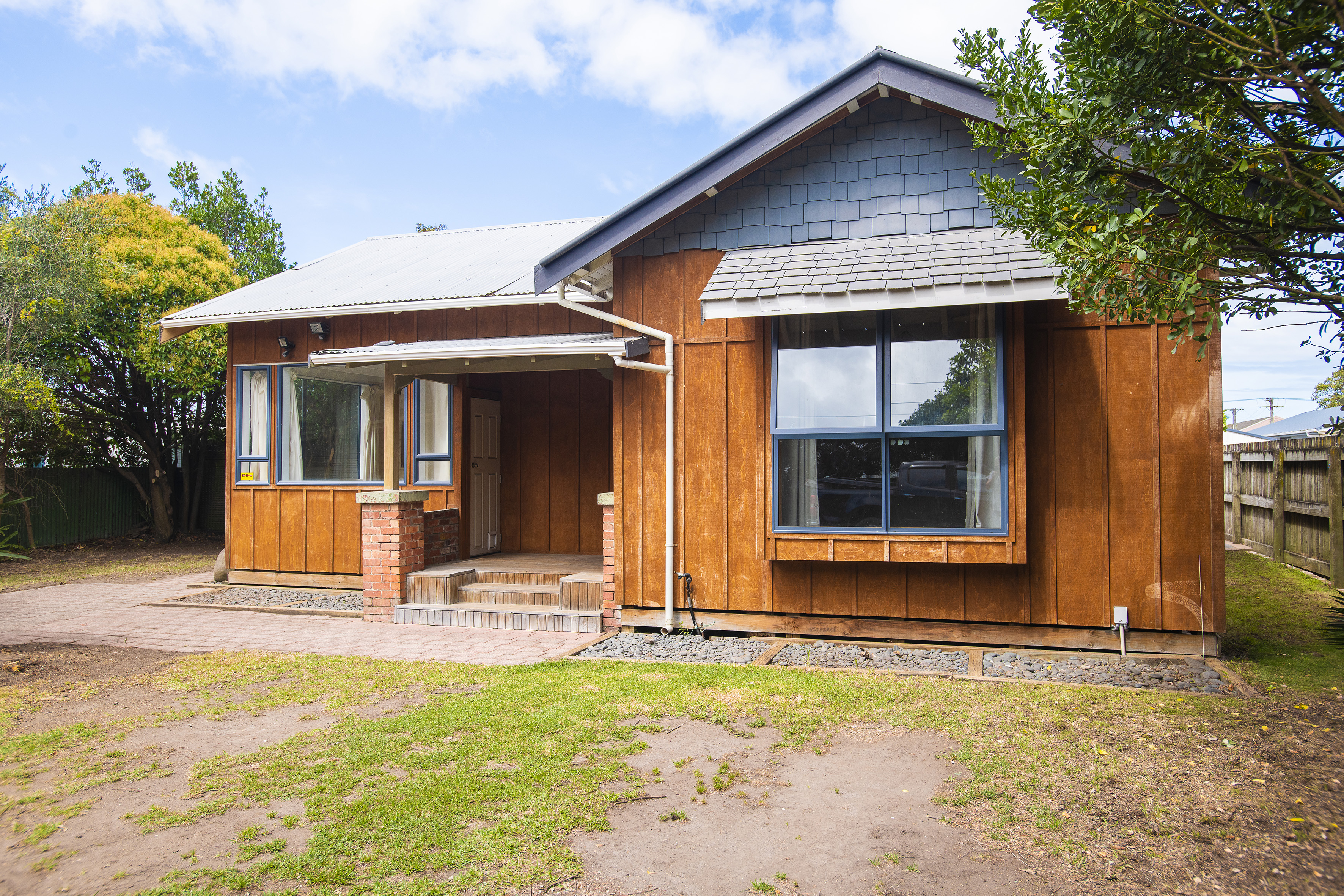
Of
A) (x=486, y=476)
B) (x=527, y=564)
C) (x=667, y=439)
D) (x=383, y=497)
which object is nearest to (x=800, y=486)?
(x=667, y=439)

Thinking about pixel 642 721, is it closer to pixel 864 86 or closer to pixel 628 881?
pixel 628 881

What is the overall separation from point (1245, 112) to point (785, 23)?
15892mm

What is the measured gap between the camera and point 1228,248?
157 inches

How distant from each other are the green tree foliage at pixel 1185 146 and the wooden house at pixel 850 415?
1.51 m

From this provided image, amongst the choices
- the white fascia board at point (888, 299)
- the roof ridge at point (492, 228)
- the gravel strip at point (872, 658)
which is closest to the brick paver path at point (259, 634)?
the gravel strip at point (872, 658)

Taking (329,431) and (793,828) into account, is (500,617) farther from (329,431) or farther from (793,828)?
(793,828)

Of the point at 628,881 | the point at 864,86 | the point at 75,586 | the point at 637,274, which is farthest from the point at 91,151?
the point at 628,881

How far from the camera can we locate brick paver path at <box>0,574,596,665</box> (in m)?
6.72

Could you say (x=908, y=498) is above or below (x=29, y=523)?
above

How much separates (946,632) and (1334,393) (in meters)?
26.8

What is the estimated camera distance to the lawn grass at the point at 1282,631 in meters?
5.54

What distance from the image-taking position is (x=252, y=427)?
10453mm

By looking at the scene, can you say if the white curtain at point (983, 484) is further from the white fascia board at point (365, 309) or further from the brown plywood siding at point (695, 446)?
the white fascia board at point (365, 309)

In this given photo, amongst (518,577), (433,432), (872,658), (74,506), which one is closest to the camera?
(872,658)
